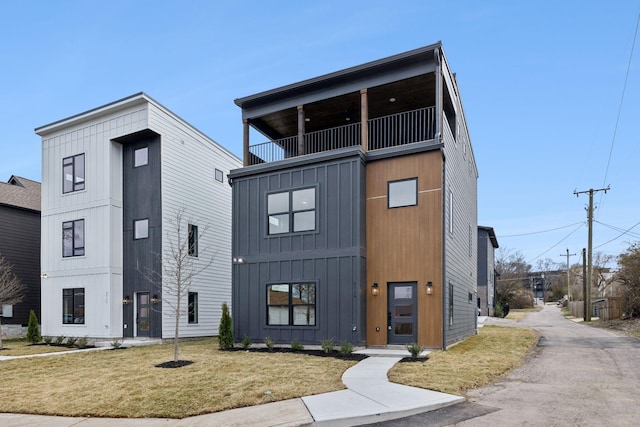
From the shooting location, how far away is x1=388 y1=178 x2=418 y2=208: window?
13.1 m

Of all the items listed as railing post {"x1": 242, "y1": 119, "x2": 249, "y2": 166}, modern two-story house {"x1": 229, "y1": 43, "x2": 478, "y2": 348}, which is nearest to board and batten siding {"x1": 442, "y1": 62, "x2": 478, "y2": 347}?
modern two-story house {"x1": 229, "y1": 43, "x2": 478, "y2": 348}

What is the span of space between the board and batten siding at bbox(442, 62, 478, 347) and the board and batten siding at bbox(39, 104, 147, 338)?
11.4 metres

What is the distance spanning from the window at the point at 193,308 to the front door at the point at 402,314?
901 cm

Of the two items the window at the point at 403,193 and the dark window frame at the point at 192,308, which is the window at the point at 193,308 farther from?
the window at the point at 403,193

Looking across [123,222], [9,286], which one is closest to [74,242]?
[123,222]

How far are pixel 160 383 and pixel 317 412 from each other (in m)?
3.63

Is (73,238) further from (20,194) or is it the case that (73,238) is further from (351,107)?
(351,107)

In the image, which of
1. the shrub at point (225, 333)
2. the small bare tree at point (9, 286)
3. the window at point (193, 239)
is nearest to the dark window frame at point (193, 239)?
the window at point (193, 239)

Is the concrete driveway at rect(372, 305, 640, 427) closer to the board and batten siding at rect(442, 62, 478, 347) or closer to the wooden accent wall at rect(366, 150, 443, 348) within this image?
the wooden accent wall at rect(366, 150, 443, 348)

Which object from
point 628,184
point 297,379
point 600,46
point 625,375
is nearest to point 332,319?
point 297,379

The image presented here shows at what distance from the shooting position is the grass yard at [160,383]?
22.8ft

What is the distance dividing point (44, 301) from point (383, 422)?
710 inches

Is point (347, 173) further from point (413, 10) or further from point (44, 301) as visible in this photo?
point (413, 10)

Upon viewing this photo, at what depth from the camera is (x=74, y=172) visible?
19.0 meters
